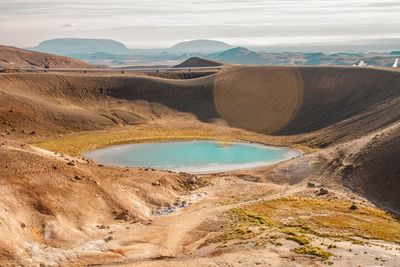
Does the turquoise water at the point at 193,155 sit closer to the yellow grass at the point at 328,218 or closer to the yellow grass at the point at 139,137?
the yellow grass at the point at 139,137

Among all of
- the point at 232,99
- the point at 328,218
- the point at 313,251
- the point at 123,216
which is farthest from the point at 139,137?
the point at 313,251

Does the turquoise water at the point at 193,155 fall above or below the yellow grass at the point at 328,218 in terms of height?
below

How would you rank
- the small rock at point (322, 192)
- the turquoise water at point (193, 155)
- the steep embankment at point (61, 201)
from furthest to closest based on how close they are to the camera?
the turquoise water at point (193, 155) < the small rock at point (322, 192) < the steep embankment at point (61, 201)

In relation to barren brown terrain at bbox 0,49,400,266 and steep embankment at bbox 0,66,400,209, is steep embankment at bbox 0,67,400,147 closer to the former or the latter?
steep embankment at bbox 0,66,400,209

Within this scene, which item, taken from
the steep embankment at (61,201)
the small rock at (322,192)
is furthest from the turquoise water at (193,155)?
the steep embankment at (61,201)

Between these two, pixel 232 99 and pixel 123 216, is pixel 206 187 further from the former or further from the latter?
pixel 232 99

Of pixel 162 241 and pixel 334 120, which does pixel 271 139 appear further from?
pixel 162 241

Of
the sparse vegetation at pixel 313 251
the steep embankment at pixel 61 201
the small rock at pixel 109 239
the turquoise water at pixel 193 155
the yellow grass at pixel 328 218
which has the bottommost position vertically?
the turquoise water at pixel 193 155
